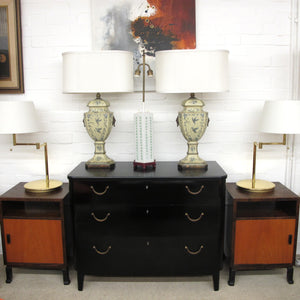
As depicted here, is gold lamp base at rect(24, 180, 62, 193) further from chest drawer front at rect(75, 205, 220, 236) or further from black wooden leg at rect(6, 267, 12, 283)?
black wooden leg at rect(6, 267, 12, 283)

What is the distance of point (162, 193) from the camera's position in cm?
232

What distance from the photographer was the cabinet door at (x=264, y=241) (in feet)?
7.95

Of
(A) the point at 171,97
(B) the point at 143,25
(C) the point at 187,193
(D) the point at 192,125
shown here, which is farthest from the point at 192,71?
(C) the point at 187,193

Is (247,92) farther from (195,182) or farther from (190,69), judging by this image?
(195,182)

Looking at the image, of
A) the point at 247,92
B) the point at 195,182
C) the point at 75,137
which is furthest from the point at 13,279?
the point at 247,92

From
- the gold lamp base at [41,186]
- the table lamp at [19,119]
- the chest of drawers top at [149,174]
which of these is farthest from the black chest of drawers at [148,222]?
the table lamp at [19,119]

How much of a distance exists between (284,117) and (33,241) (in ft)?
6.04

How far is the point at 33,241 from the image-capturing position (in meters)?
2.48

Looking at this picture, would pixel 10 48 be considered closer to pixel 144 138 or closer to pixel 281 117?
pixel 144 138

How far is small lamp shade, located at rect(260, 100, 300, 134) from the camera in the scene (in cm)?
228

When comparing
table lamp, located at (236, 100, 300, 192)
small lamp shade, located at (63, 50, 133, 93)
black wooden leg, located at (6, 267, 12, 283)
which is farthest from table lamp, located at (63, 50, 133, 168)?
black wooden leg, located at (6, 267, 12, 283)

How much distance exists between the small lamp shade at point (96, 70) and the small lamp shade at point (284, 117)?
0.98m

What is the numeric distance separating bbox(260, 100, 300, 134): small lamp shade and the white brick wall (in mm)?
395

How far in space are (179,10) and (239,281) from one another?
1948 millimetres
